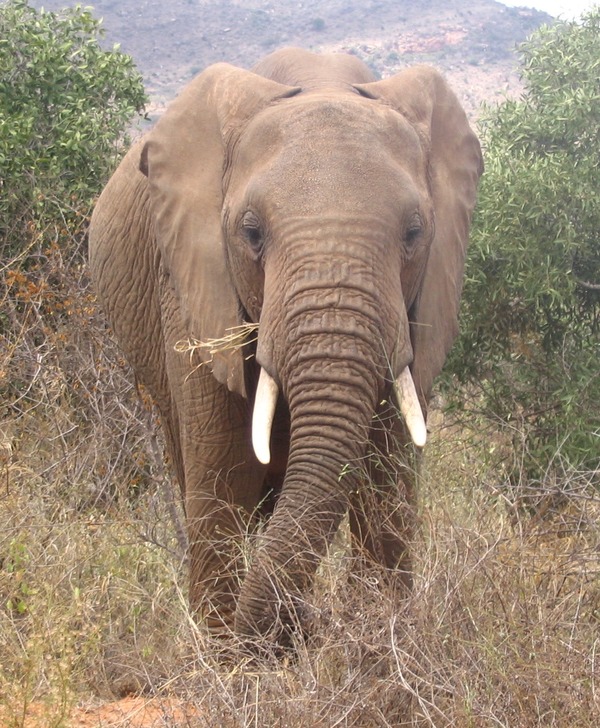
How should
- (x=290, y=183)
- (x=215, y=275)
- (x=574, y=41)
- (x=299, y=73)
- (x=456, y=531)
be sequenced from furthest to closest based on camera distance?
1. (x=574, y=41)
2. (x=299, y=73)
3. (x=215, y=275)
4. (x=290, y=183)
5. (x=456, y=531)

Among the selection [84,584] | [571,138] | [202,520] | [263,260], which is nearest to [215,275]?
[263,260]

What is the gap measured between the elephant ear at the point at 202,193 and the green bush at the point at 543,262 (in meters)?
2.41

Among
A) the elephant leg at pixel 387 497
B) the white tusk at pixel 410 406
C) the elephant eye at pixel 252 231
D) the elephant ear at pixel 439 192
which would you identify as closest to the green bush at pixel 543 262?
the elephant ear at pixel 439 192

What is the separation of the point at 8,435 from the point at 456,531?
13.1 feet

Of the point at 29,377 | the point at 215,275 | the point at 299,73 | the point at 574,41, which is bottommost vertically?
the point at 29,377

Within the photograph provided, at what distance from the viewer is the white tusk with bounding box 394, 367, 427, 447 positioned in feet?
14.4

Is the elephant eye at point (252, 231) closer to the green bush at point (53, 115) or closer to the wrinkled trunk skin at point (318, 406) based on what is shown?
the wrinkled trunk skin at point (318, 406)

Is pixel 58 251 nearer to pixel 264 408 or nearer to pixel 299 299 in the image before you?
pixel 264 408

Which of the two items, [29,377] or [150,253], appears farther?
[29,377]

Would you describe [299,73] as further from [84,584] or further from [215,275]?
[84,584]

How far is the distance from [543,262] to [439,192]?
228 centimetres

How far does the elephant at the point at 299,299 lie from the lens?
4215mm

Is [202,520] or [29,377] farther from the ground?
[202,520]

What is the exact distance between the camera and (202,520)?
202 inches
